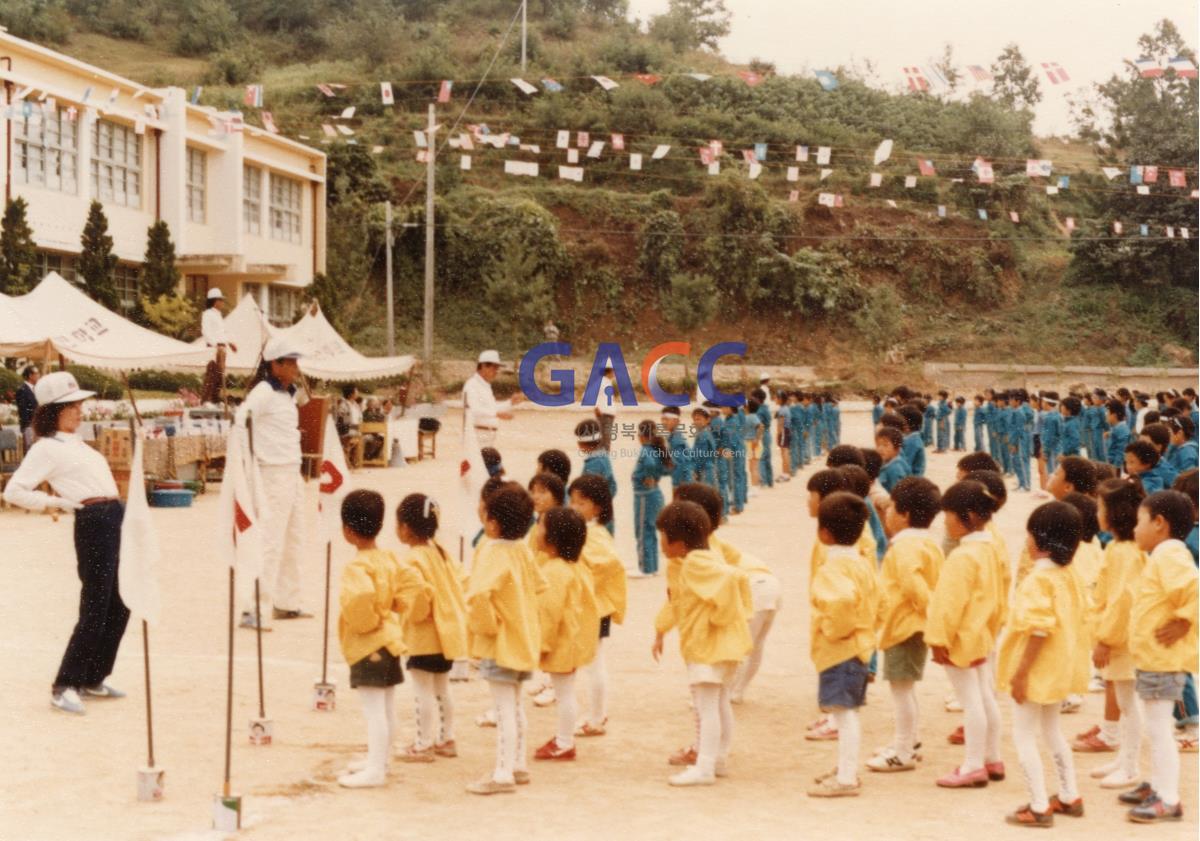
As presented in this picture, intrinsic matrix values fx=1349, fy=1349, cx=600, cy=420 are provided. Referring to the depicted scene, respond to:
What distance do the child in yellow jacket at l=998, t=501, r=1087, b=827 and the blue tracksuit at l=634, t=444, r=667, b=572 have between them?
6.37 meters

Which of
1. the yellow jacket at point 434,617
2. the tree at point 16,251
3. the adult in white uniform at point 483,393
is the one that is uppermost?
the tree at point 16,251

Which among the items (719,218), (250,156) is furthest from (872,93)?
(250,156)

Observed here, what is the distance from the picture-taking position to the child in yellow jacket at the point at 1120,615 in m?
5.98

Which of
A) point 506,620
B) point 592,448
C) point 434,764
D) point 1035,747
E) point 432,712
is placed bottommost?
point 434,764

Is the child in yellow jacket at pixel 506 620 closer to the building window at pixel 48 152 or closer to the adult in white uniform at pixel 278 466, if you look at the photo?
the adult in white uniform at pixel 278 466

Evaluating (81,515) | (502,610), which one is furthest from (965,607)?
(81,515)

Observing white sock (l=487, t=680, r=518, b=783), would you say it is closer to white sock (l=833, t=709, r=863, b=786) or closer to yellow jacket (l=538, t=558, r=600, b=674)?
yellow jacket (l=538, t=558, r=600, b=674)

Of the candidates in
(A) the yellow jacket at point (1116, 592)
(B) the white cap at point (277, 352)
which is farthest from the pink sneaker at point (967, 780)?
(B) the white cap at point (277, 352)

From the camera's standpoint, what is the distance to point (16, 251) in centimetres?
2497

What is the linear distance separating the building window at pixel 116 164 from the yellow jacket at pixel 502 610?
2676 centimetres

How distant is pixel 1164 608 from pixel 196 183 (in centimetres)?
3169

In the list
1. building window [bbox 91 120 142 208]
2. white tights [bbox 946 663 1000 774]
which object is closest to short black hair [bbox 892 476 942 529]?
white tights [bbox 946 663 1000 774]

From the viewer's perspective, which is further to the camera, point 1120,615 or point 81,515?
point 81,515

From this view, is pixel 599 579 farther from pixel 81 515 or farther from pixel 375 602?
pixel 81 515
